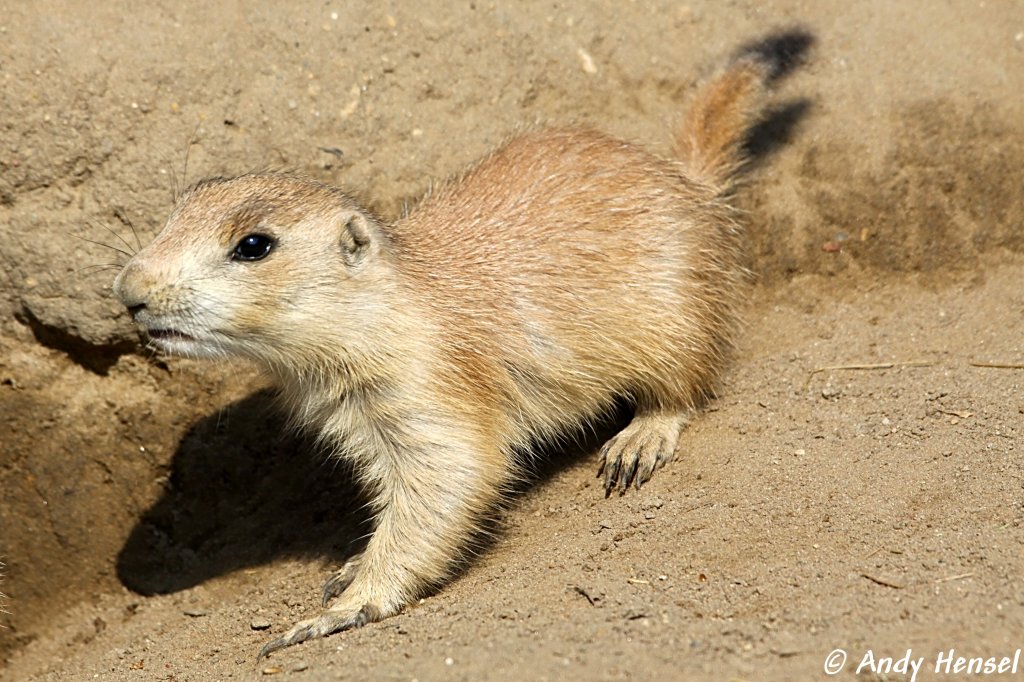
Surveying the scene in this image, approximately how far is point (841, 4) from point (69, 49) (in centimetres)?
490

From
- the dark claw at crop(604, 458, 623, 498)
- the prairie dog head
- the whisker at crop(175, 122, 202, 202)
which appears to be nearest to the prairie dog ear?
the prairie dog head

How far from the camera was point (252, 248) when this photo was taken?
4.42 metres

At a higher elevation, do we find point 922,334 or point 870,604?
point 870,604

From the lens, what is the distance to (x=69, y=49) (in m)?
6.12

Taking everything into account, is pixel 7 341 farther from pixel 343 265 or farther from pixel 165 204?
pixel 343 265

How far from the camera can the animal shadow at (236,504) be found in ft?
20.1

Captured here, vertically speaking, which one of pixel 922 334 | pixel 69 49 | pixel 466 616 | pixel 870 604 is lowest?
pixel 922 334

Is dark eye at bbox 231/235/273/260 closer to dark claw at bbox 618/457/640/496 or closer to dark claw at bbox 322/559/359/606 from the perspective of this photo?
dark claw at bbox 322/559/359/606

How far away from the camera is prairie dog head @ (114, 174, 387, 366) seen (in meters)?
4.24


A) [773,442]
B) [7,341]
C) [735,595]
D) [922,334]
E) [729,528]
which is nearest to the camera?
[735,595]

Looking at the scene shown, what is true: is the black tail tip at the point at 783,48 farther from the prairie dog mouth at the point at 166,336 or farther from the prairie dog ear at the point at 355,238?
the prairie dog mouth at the point at 166,336

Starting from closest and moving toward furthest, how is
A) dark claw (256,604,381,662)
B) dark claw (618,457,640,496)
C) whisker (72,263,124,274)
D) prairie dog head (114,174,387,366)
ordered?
prairie dog head (114,174,387,366) → dark claw (256,604,381,662) → dark claw (618,457,640,496) → whisker (72,263,124,274)

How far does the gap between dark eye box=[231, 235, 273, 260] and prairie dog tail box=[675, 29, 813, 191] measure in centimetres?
274

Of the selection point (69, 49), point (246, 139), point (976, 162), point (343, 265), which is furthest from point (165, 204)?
point (976, 162)
